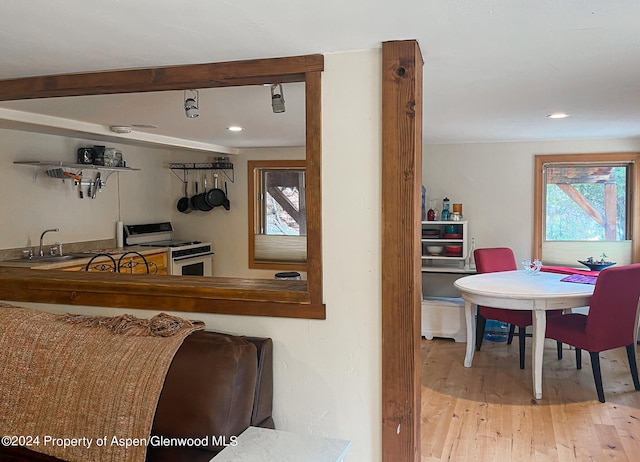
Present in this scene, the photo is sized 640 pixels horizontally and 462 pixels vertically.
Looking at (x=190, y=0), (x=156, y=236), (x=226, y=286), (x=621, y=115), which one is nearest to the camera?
(x=190, y=0)

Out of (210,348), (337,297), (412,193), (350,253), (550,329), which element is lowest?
(550,329)

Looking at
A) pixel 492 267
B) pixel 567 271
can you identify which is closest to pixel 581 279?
pixel 567 271

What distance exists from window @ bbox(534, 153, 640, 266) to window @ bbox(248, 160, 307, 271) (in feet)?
8.71

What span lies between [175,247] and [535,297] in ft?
12.2

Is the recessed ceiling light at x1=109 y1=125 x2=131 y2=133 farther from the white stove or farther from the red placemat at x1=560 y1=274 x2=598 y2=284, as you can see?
the red placemat at x1=560 y1=274 x2=598 y2=284

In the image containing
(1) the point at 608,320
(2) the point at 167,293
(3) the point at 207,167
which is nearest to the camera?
(2) the point at 167,293

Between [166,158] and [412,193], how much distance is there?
509 centimetres

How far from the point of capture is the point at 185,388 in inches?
79.0

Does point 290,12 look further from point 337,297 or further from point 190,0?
point 337,297

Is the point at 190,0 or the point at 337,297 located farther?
the point at 337,297

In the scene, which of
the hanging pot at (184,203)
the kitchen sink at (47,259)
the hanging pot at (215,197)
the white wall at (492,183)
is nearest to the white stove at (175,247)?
the hanging pot at (184,203)

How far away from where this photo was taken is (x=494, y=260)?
5.12 metres

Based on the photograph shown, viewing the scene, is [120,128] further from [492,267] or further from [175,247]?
[492,267]

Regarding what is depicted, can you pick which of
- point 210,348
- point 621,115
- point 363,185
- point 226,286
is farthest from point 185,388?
point 621,115
